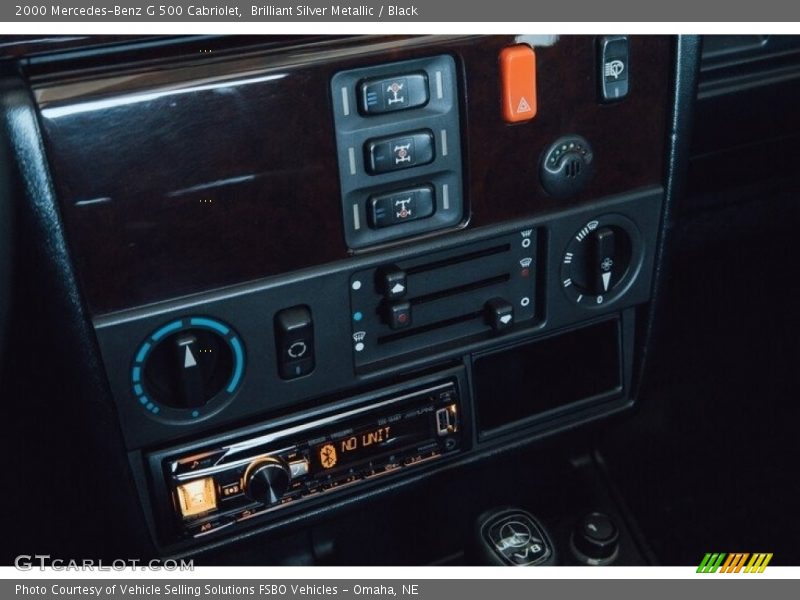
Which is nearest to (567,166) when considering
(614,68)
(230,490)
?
(614,68)

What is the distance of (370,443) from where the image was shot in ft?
3.16

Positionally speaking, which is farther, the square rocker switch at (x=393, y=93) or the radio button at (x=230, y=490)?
the radio button at (x=230, y=490)

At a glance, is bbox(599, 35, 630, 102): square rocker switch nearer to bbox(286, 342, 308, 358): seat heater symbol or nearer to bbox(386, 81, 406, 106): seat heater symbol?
bbox(386, 81, 406, 106): seat heater symbol

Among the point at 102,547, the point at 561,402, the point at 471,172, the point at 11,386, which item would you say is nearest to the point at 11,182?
the point at 11,386

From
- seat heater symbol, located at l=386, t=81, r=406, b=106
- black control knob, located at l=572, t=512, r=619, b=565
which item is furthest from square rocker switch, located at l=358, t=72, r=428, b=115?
black control knob, located at l=572, t=512, r=619, b=565

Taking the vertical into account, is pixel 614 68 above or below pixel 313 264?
above

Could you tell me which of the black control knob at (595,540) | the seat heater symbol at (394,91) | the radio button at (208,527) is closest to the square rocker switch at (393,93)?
the seat heater symbol at (394,91)

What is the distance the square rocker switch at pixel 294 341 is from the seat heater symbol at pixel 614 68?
338 mm

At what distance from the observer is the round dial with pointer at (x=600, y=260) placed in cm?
96

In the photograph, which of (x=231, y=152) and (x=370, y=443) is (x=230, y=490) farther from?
(x=231, y=152)

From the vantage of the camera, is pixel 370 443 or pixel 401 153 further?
pixel 370 443

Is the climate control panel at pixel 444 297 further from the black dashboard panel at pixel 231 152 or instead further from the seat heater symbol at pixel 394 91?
the seat heater symbol at pixel 394 91

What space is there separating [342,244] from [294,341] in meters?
0.09

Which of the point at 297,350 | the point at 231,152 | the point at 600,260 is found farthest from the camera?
the point at 600,260
